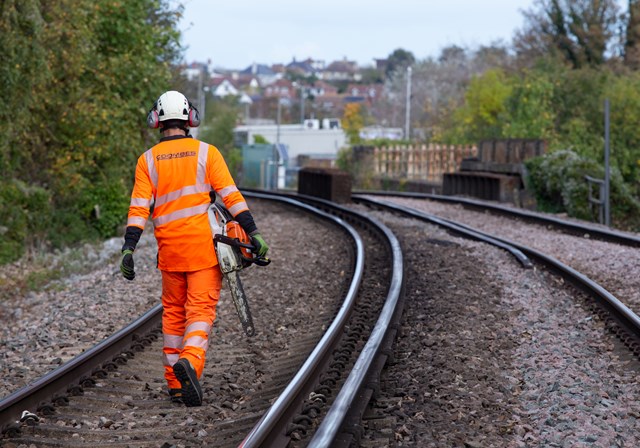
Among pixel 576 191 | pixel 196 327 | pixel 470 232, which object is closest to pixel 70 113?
pixel 470 232

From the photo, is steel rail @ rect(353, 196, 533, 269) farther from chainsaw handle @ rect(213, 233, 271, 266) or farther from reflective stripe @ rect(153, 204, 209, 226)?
reflective stripe @ rect(153, 204, 209, 226)

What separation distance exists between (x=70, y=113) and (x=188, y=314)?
46.0 ft

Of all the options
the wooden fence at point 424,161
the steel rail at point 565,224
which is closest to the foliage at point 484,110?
the wooden fence at point 424,161

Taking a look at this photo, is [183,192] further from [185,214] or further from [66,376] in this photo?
[66,376]

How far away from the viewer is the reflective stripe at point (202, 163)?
621 cm

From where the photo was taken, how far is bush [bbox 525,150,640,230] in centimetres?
2275

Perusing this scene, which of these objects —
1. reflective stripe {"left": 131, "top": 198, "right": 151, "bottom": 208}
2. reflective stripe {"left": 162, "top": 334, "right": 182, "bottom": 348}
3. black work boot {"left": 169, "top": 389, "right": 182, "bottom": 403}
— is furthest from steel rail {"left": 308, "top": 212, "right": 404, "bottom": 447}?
reflective stripe {"left": 131, "top": 198, "right": 151, "bottom": 208}

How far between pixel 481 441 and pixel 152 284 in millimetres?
6629

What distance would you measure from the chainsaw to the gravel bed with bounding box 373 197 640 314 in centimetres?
419

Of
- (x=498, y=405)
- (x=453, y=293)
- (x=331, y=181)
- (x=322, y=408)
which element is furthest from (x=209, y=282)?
(x=331, y=181)

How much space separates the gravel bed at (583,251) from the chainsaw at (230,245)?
4.19m

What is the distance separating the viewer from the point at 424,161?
131 ft

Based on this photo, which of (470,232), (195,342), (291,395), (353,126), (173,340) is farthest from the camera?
(353,126)

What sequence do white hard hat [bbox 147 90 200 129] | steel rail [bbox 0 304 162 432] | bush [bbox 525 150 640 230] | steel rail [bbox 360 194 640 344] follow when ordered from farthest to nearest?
bush [bbox 525 150 640 230] → steel rail [bbox 360 194 640 344] → white hard hat [bbox 147 90 200 129] → steel rail [bbox 0 304 162 432]
